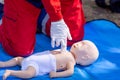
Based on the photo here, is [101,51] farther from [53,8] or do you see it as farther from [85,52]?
[53,8]

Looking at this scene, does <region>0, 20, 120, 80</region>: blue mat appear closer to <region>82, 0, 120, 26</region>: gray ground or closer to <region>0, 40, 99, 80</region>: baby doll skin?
<region>0, 40, 99, 80</region>: baby doll skin

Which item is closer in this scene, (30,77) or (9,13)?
(30,77)

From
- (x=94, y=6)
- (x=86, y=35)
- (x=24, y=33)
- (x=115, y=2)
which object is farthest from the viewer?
(x=94, y=6)

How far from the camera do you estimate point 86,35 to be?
1813 millimetres

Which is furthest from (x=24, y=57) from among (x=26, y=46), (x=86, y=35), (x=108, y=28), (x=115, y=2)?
(x=115, y=2)

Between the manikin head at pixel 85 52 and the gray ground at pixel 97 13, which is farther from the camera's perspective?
the gray ground at pixel 97 13

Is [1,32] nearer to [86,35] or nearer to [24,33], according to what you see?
[24,33]

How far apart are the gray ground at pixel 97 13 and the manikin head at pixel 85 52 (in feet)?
2.40

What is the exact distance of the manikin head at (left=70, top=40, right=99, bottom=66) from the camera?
4.79 feet

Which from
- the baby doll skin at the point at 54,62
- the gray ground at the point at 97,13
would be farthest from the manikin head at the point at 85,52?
the gray ground at the point at 97,13

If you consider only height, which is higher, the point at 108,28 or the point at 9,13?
the point at 9,13

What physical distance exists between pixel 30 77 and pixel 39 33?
48 cm

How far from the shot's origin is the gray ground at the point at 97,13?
7.30ft

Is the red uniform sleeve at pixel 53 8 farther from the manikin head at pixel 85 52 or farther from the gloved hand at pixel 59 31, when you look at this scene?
the manikin head at pixel 85 52
